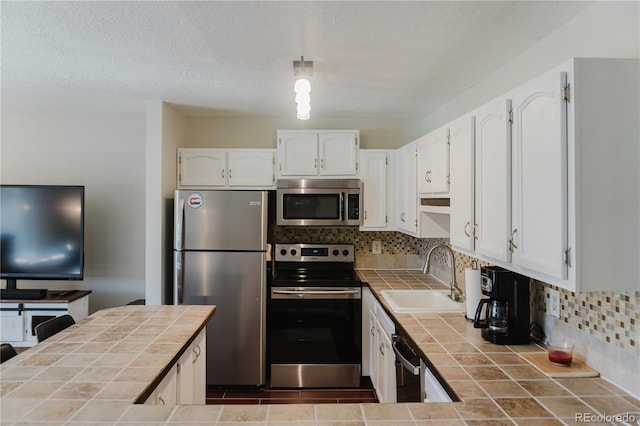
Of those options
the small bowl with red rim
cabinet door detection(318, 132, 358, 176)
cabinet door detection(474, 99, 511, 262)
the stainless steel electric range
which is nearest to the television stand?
the stainless steel electric range

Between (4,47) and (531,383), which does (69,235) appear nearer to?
(4,47)

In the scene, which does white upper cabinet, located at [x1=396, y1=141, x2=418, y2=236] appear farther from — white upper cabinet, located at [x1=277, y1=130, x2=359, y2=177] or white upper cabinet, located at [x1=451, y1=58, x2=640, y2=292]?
white upper cabinet, located at [x1=451, y1=58, x2=640, y2=292]

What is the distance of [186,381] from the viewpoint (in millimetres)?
1709

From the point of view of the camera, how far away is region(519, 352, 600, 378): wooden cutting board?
1.38 m

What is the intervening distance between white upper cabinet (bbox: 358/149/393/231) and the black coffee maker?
157 cm

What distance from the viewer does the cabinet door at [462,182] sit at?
1803 millimetres

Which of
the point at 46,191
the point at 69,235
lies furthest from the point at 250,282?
the point at 46,191

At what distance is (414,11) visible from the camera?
163cm

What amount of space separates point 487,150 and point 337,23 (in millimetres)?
909

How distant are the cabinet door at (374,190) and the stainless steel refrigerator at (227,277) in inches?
39.2

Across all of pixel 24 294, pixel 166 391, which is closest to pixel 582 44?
pixel 166 391

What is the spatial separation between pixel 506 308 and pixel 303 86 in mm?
1525

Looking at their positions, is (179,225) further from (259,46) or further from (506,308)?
(506,308)

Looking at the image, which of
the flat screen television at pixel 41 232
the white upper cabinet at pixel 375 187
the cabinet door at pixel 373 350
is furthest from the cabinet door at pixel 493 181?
the flat screen television at pixel 41 232
